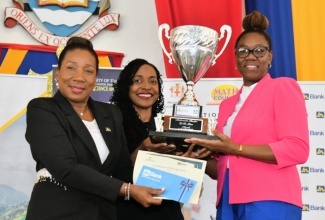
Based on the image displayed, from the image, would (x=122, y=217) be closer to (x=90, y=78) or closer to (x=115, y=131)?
(x=115, y=131)

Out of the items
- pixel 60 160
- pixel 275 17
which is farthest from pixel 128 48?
pixel 60 160

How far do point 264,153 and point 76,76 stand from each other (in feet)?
2.66

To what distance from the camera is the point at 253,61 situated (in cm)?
223

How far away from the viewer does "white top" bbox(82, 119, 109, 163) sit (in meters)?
1.90

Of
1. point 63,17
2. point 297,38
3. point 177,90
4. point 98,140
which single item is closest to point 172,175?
point 98,140

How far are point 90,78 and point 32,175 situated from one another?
210 centimetres

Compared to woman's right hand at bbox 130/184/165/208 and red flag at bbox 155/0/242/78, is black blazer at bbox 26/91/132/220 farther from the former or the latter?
red flag at bbox 155/0/242/78

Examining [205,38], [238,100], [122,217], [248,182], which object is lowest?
[122,217]

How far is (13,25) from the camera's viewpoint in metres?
4.49

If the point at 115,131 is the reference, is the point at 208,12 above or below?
above

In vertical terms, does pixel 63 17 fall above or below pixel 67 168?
above

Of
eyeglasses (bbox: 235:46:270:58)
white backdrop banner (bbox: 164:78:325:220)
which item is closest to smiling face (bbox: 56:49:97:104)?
eyeglasses (bbox: 235:46:270:58)

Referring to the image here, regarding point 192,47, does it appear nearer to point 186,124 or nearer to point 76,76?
point 186,124

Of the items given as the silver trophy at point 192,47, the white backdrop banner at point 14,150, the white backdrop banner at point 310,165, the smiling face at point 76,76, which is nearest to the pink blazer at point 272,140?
the silver trophy at point 192,47
